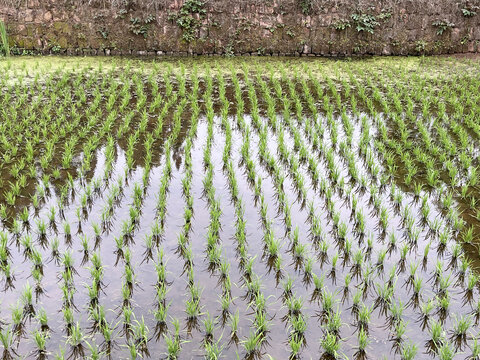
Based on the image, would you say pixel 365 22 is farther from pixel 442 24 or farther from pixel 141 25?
pixel 141 25

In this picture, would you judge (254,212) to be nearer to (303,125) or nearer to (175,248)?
(175,248)

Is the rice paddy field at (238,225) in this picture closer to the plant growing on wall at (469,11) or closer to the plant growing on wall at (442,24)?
the plant growing on wall at (442,24)

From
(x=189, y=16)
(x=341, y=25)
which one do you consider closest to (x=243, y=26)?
(x=189, y=16)

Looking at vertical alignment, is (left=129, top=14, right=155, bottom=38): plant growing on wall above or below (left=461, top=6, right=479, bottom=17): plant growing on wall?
below

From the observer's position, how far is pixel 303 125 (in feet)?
20.7

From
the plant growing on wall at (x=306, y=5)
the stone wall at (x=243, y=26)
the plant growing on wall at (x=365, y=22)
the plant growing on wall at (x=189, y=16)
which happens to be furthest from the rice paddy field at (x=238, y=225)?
the plant growing on wall at (x=306, y=5)

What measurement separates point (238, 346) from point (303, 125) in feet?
13.0

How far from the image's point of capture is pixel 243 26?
10.7 metres

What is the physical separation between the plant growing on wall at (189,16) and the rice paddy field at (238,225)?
3541mm

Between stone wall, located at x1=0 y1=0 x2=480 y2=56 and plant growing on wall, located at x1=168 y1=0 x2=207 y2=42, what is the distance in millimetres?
20

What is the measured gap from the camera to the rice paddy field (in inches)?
110

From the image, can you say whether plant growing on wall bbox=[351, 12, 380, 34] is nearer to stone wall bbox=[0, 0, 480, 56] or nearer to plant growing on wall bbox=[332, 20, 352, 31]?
stone wall bbox=[0, 0, 480, 56]

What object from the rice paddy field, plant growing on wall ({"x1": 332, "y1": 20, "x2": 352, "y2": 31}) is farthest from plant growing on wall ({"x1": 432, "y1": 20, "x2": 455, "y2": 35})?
the rice paddy field

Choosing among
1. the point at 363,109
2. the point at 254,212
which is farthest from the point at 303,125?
the point at 254,212
